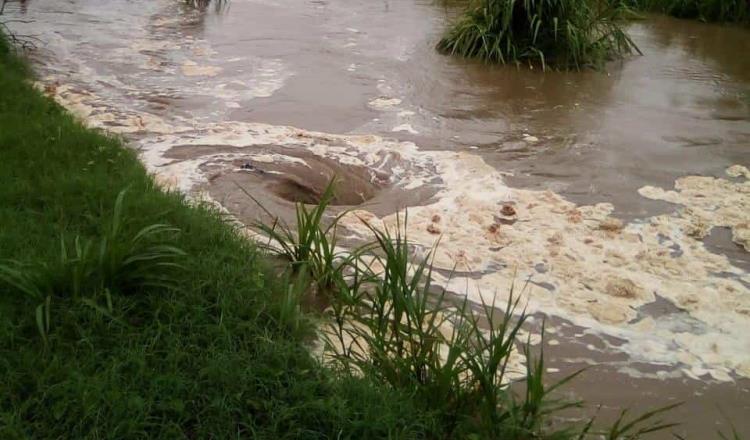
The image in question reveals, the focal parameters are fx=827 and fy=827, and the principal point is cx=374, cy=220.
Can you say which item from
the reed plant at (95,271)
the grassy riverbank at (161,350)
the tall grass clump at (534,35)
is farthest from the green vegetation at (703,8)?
the reed plant at (95,271)

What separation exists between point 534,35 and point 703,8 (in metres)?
3.99

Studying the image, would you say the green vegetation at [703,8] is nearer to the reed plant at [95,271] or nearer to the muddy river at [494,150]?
the muddy river at [494,150]

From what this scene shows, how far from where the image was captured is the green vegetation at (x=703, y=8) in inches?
434

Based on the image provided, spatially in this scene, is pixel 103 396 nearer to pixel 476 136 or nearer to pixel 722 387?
pixel 722 387

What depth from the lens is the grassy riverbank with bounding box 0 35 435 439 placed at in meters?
2.57

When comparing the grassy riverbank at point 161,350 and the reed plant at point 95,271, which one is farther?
the reed plant at point 95,271

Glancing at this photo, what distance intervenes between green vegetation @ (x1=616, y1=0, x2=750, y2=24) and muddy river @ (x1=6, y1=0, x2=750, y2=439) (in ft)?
2.87

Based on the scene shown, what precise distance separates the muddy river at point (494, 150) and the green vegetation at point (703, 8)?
88 cm

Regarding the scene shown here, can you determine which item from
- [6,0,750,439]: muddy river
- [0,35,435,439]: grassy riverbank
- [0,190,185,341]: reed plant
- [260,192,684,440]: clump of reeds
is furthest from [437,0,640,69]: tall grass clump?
[0,190,185,341]: reed plant

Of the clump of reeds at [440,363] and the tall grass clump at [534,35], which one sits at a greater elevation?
the tall grass clump at [534,35]

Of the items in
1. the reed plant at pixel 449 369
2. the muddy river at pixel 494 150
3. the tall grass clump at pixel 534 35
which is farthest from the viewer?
the tall grass clump at pixel 534 35

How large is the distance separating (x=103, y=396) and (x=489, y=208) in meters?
3.03

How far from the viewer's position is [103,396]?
8.42 feet

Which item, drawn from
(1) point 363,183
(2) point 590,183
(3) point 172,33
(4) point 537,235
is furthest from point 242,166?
(3) point 172,33
